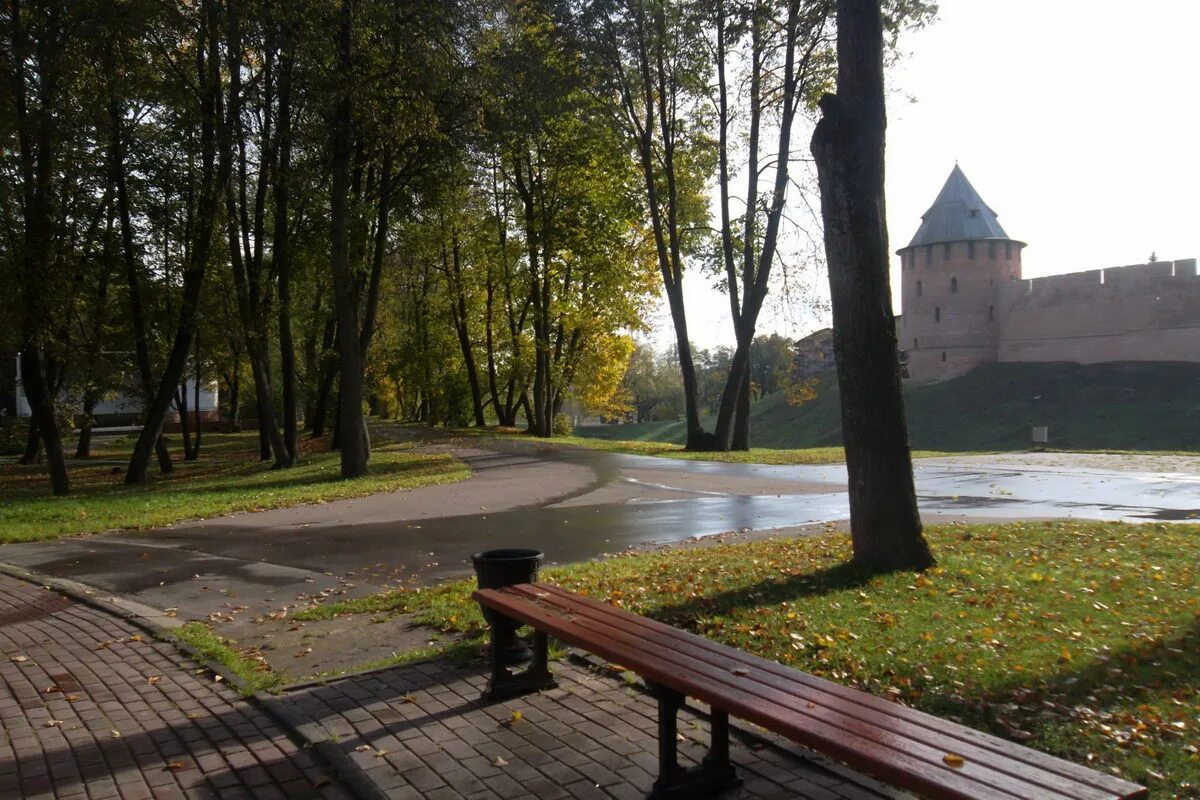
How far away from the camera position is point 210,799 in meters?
4.09

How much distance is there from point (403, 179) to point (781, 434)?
144 ft

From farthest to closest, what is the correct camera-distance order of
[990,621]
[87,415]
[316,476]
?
[87,415] < [316,476] < [990,621]

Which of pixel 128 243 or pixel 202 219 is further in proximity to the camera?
pixel 128 243

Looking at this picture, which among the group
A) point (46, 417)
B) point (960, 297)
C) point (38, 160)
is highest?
point (960, 297)

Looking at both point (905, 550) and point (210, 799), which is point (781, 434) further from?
point (210, 799)

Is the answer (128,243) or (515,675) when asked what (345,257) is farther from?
(515,675)

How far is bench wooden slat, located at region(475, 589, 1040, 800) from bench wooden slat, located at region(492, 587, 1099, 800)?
3 cm

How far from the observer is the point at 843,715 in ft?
11.3

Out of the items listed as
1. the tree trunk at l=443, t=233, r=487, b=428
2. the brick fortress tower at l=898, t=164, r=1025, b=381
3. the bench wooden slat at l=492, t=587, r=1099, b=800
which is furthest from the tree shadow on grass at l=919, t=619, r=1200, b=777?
the brick fortress tower at l=898, t=164, r=1025, b=381

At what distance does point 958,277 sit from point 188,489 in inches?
2076

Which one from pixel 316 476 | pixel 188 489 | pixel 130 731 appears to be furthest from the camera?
pixel 316 476

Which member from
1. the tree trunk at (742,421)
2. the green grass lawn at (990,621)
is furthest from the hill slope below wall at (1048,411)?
the green grass lawn at (990,621)

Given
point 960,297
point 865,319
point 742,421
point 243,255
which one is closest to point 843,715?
point 865,319

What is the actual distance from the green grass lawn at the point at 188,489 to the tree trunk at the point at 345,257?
2.61 ft
